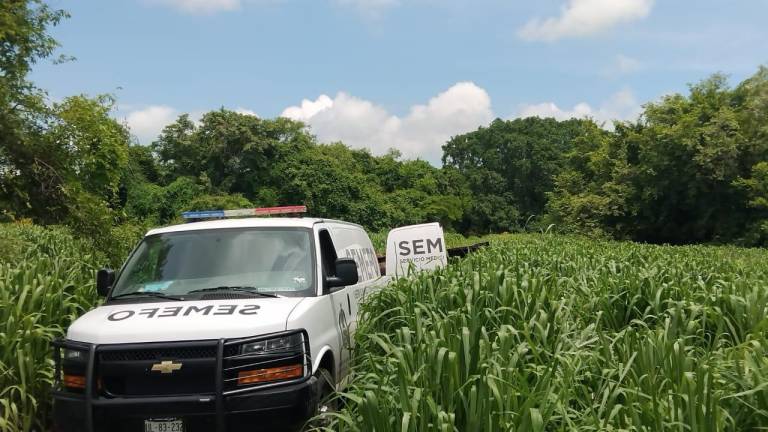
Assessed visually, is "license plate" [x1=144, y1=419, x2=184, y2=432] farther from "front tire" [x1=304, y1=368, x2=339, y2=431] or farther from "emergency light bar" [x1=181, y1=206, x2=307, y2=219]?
"emergency light bar" [x1=181, y1=206, x2=307, y2=219]

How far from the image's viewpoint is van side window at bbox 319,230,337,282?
18.7ft

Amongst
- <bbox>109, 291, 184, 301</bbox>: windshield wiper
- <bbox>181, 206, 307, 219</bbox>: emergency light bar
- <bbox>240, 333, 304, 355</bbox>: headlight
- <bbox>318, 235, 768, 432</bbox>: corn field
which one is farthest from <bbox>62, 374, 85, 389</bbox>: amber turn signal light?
<bbox>181, 206, 307, 219</bbox>: emergency light bar

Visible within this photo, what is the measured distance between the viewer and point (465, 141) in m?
86.6

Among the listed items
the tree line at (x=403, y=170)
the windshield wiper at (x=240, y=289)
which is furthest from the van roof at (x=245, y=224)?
the tree line at (x=403, y=170)

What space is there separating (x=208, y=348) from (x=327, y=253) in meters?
1.86

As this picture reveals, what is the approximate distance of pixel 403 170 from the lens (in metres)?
74.7

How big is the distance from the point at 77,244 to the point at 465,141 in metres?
76.4

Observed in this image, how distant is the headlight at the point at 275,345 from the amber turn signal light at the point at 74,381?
1.11 meters

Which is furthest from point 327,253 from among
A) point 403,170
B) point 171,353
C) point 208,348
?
point 403,170

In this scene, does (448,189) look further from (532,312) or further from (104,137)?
(532,312)

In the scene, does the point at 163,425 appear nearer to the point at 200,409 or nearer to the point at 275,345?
the point at 200,409

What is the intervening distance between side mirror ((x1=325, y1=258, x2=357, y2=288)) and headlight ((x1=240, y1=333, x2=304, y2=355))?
0.91m

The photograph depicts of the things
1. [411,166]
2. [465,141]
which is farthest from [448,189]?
[465,141]

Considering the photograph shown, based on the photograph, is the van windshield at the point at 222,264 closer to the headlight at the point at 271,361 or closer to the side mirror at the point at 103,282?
the side mirror at the point at 103,282
